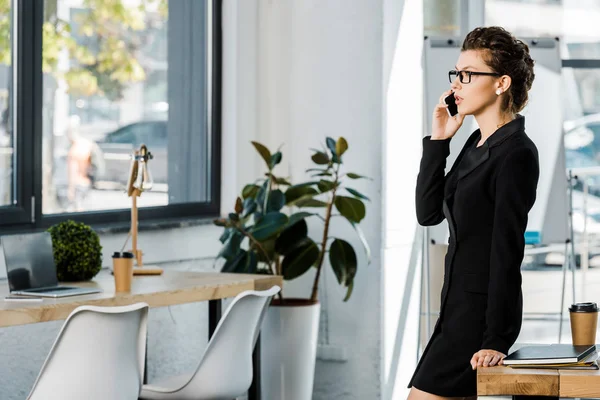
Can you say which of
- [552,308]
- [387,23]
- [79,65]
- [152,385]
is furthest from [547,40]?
[152,385]

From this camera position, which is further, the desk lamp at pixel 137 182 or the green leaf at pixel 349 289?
the green leaf at pixel 349 289

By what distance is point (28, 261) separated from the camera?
2941 millimetres

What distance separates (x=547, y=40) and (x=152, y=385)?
2.58 metres

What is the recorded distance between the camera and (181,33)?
4508mm

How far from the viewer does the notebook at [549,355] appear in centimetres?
179

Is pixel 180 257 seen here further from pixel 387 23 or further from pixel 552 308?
pixel 552 308

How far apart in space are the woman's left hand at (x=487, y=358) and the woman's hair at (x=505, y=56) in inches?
21.4

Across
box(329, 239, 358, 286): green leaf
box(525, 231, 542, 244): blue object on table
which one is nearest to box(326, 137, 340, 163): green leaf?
box(329, 239, 358, 286): green leaf

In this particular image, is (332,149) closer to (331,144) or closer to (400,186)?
(331,144)

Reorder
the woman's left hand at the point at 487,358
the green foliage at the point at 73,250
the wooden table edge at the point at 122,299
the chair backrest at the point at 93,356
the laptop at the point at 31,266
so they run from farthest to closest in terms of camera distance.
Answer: the green foliage at the point at 73,250 → the laptop at the point at 31,266 → the wooden table edge at the point at 122,299 → the chair backrest at the point at 93,356 → the woman's left hand at the point at 487,358

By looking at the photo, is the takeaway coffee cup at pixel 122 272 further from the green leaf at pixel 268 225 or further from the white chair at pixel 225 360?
the green leaf at pixel 268 225

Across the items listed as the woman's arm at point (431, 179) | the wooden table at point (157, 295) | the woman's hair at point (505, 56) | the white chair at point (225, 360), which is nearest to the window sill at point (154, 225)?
the wooden table at point (157, 295)

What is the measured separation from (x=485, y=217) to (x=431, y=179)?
0.20 m

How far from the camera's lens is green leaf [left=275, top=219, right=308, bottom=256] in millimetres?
4137
